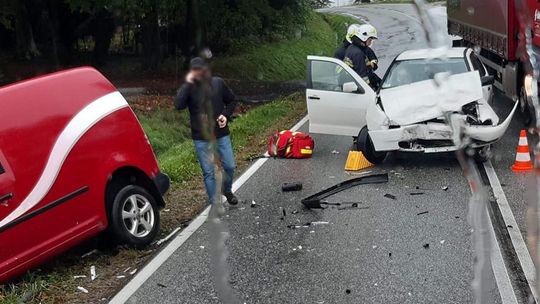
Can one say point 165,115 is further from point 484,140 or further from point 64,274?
point 64,274

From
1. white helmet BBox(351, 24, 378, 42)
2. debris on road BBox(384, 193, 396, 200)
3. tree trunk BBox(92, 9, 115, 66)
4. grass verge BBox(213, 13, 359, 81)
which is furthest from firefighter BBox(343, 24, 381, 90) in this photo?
tree trunk BBox(92, 9, 115, 66)

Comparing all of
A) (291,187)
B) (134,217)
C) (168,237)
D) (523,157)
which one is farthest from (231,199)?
(523,157)

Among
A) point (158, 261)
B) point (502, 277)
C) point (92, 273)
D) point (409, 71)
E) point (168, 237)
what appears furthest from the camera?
point (409, 71)

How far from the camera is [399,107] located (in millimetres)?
8914

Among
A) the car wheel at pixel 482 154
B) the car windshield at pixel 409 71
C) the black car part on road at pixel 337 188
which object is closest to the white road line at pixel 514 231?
the car wheel at pixel 482 154

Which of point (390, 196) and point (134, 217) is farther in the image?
point (390, 196)

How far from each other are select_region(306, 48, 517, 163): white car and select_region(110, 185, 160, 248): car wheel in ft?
11.2

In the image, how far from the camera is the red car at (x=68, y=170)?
16.8 ft

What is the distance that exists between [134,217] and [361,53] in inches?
204

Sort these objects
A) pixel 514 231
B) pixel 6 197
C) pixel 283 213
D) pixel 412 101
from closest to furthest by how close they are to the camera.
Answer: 1. pixel 6 197
2. pixel 514 231
3. pixel 283 213
4. pixel 412 101

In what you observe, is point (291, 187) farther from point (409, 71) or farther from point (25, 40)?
point (25, 40)

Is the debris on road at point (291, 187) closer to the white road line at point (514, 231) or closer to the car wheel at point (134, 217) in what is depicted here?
the car wheel at point (134, 217)

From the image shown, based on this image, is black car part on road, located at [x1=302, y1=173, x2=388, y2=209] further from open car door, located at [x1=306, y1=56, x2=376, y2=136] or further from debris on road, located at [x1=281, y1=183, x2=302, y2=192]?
open car door, located at [x1=306, y1=56, x2=376, y2=136]

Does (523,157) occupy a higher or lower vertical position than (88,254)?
lower
